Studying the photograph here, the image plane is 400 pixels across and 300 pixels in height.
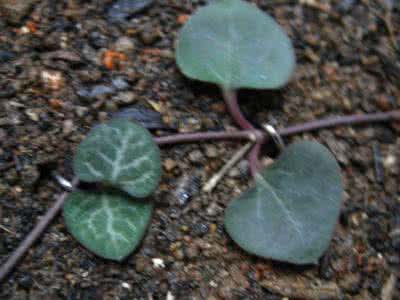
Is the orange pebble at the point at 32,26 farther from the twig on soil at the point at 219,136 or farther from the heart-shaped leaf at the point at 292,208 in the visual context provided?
the heart-shaped leaf at the point at 292,208

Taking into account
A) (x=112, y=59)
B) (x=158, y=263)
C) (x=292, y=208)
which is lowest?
(x=158, y=263)

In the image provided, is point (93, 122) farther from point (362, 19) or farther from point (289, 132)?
point (362, 19)

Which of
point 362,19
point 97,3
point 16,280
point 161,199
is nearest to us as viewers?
point 16,280

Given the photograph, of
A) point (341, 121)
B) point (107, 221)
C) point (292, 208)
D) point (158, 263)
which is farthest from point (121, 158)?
point (341, 121)

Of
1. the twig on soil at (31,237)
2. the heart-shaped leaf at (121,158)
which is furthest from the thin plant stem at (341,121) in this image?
the twig on soil at (31,237)

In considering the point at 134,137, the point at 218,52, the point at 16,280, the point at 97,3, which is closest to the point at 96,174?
the point at 134,137

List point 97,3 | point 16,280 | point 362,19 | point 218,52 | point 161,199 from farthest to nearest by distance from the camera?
point 362,19 → point 97,3 → point 218,52 → point 161,199 → point 16,280

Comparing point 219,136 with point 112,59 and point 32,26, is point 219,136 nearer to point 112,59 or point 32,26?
point 112,59

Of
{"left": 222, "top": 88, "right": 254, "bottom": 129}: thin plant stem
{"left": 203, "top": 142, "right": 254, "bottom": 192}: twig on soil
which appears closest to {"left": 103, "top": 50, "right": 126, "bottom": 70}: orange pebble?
{"left": 222, "top": 88, "right": 254, "bottom": 129}: thin plant stem
